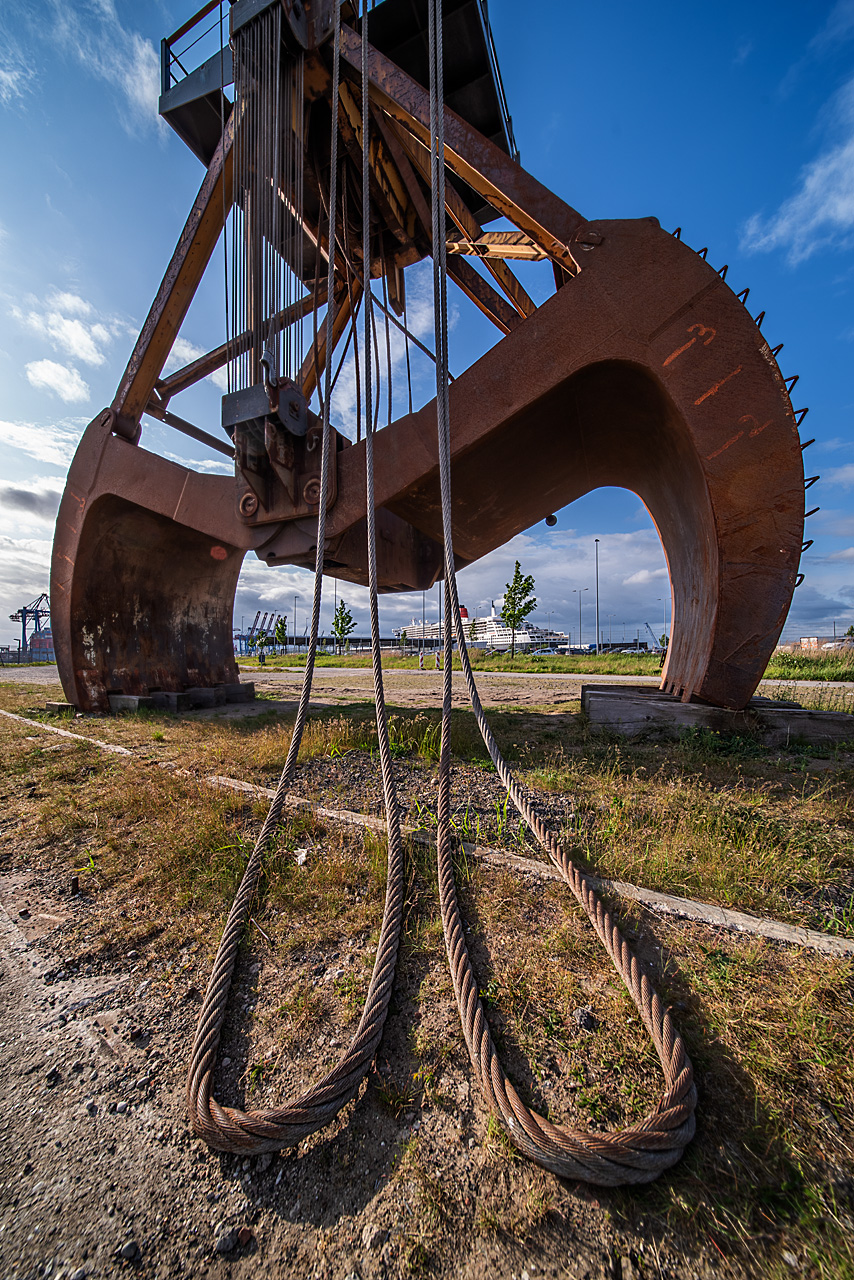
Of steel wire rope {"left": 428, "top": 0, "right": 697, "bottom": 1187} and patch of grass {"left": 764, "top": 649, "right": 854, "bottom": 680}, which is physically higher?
patch of grass {"left": 764, "top": 649, "right": 854, "bottom": 680}

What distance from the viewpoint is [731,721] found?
4.45m

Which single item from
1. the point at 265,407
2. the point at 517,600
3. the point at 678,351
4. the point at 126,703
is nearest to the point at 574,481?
the point at 678,351

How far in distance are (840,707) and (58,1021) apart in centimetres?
867

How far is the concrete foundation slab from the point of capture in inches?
175

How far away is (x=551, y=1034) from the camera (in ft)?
5.08

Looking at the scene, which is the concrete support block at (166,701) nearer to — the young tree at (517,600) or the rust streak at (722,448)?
the rust streak at (722,448)

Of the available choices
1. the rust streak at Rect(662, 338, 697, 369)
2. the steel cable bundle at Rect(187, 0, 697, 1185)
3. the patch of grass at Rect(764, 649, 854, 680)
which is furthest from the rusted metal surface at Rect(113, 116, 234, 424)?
the patch of grass at Rect(764, 649, 854, 680)

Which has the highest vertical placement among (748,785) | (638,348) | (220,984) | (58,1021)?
(638,348)

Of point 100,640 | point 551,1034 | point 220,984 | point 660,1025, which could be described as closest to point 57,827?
point 220,984

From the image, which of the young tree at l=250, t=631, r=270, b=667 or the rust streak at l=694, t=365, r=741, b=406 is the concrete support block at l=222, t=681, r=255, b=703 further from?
the young tree at l=250, t=631, r=270, b=667

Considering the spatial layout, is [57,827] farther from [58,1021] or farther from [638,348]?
[638,348]

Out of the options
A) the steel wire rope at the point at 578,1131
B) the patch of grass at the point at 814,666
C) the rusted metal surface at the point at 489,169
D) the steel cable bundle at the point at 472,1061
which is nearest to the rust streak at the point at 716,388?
the rusted metal surface at the point at 489,169

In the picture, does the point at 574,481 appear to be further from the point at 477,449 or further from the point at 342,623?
the point at 342,623

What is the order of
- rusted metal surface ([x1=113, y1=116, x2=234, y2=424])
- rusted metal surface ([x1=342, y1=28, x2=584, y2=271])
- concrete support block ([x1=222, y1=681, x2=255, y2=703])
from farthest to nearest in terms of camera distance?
concrete support block ([x1=222, y1=681, x2=255, y2=703]) < rusted metal surface ([x1=113, y1=116, x2=234, y2=424]) < rusted metal surface ([x1=342, y1=28, x2=584, y2=271])
